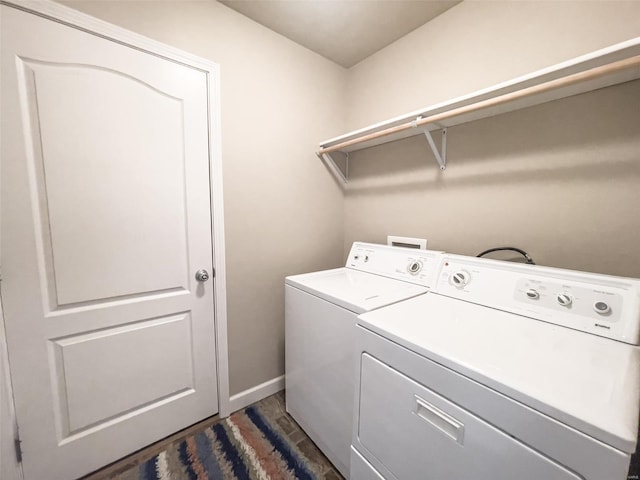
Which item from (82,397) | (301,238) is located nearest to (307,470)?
(82,397)

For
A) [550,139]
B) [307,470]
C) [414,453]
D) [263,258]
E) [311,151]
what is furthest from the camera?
[311,151]

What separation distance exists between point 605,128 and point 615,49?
0.37m

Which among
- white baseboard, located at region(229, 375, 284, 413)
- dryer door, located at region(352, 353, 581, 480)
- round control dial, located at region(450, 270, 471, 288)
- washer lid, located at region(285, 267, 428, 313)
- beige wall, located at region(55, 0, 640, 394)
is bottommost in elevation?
white baseboard, located at region(229, 375, 284, 413)

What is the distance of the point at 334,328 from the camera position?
3.97 ft

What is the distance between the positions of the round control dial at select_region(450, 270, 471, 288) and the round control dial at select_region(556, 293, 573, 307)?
12.4 inches

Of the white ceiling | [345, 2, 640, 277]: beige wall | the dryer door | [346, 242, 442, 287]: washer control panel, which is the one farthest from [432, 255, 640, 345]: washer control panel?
the white ceiling

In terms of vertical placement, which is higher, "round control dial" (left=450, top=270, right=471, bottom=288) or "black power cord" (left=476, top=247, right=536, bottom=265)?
"black power cord" (left=476, top=247, right=536, bottom=265)

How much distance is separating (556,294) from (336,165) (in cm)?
159

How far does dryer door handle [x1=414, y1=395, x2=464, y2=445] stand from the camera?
0.70 m

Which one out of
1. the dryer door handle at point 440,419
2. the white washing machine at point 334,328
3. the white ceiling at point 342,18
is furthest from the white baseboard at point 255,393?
the white ceiling at point 342,18

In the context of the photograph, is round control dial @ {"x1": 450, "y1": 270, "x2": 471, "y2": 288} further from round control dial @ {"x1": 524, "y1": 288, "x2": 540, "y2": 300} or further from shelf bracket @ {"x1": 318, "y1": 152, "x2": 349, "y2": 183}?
shelf bracket @ {"x1": 318, "y1": 152, "x2": 349, "y2": 183}

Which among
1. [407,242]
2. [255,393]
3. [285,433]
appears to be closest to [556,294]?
[407,242]

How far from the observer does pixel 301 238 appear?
1.93 metres

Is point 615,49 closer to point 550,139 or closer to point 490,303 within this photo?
point 550,139
